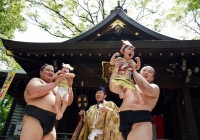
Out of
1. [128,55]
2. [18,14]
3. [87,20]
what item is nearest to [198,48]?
[128,55]

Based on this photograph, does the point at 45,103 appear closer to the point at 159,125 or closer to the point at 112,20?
the point at 112,20

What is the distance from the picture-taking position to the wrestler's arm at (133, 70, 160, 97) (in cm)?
231

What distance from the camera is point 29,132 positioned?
2428 mm

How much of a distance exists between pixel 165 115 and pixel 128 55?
20.4 ft

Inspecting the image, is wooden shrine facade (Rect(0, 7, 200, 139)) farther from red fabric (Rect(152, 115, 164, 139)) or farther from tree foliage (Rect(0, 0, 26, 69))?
tree foliage (Rect(0, 0, 26, 69))

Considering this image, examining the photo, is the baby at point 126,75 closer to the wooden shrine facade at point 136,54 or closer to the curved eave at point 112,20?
the wooden shrine facade at point 136,54

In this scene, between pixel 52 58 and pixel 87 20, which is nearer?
pixel 52 58

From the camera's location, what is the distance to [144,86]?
2.33 metres

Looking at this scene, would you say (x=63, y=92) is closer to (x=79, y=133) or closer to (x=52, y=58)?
(x=79, y=133)

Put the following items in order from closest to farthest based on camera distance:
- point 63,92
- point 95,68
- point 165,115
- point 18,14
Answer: point 63,92 → point 95,68 → point 165,115 → point 18,14

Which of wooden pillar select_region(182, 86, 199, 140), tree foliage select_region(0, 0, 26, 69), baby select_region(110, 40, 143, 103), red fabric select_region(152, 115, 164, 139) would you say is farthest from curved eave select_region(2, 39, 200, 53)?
tree foliage select_region(0, 0, 26, 69)

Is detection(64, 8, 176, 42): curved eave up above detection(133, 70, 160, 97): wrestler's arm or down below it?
above

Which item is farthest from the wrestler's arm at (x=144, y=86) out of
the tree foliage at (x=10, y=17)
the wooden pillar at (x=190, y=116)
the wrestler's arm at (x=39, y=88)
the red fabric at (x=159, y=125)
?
the tree foliage at (x=10, y=17)

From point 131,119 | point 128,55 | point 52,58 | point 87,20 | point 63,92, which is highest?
point 87,20
